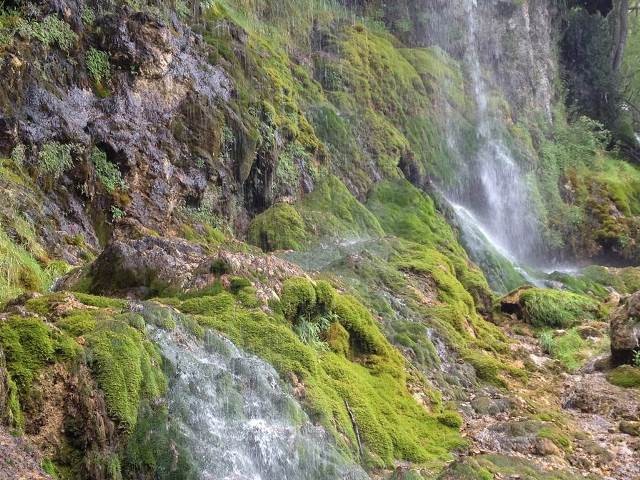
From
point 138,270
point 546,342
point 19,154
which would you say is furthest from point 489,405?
point 19,154

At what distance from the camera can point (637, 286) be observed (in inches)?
845

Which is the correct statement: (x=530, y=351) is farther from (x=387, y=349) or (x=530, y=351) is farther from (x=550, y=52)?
(x=550, y=52)

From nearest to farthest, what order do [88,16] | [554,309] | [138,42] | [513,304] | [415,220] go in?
[88,16], [138,42], [554,309], [513,304], [415,220]

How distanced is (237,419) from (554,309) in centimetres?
1196

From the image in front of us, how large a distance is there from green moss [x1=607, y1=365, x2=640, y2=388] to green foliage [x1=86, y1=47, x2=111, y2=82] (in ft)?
34.1

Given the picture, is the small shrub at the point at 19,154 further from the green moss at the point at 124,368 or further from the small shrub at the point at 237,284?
the green moss at the point at 124,368

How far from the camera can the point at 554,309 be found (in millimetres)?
15594

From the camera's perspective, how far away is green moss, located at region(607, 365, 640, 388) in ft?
36.1

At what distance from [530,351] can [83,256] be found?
8.68 meters

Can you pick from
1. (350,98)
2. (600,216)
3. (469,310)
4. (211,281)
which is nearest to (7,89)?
(211,281)

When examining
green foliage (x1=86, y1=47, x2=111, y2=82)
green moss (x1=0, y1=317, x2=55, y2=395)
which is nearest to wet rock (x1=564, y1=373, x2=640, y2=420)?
green moss (x1=0, y1=317, x2=55, y2=395)

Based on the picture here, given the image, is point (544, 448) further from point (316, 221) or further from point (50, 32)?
point (50, 32)

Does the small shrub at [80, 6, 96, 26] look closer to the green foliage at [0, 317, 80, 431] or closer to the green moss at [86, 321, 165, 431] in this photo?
the green moss at [86, 321, 165, 431]

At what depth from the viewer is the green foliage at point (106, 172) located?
37.4 ft
